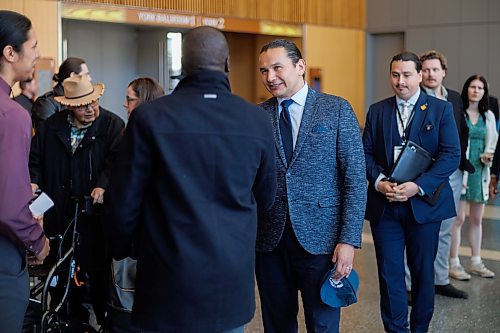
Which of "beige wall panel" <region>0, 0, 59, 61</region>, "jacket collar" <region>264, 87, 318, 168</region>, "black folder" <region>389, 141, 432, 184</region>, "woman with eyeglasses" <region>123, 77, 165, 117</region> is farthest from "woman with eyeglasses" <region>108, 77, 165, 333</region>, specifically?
"beige wall panel" <region>0, 0, 59, 61</region>

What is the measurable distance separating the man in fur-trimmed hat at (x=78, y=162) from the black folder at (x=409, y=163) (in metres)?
1.65

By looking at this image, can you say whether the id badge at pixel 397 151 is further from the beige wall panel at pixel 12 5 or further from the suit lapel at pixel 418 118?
the beige wall panel at pixel 12 5

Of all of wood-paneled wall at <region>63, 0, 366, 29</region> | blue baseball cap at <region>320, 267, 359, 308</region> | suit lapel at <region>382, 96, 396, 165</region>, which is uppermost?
wood-paneled wall at <region>63, 0, 366, 29</region>

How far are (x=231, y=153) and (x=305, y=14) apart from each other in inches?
475

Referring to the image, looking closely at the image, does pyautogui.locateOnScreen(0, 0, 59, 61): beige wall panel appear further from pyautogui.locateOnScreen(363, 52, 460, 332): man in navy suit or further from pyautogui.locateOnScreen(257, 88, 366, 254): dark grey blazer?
pyautogui.locateOnScreen(257, 88, 366, 254): dark grey blazer

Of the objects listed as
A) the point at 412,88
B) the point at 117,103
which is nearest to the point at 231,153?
the point at 412,88

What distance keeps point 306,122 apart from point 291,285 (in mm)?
792

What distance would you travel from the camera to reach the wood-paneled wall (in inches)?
454

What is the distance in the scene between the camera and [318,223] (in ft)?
10.7

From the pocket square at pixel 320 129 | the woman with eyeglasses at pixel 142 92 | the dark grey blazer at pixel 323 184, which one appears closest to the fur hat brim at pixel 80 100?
the woman with eyeglasses at pixel 142 92

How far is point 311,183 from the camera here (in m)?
3.24

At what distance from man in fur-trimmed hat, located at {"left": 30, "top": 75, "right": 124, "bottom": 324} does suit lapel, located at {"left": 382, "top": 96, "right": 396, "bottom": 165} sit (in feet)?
5.26

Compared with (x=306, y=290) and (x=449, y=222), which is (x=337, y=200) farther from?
(x=449, y=222)

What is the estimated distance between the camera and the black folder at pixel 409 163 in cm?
420
